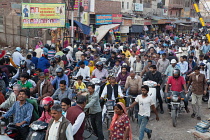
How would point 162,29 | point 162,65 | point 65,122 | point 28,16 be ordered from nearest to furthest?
1. point 65,122
2. point 162,65
3. point 28,16
4. point 162,29

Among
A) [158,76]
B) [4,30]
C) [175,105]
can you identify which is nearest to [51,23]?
[4,30]

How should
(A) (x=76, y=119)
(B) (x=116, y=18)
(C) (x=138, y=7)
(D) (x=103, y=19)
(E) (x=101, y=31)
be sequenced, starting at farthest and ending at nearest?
1. (C) (x=138, y=7)
2. (B) (x=116, y=18)
3. (D) (x=103, y=19)
4. (E) (x=101, y=31)
5. (A) (x=76, y=119)

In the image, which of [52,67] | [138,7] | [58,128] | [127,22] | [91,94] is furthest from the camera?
[138,7]

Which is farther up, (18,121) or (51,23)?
(51,23)

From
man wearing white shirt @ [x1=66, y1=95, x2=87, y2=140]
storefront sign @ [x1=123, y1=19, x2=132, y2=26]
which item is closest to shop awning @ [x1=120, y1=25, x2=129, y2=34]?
storefront sign @ [x1=123, y1=19, x2=132, y2=26]

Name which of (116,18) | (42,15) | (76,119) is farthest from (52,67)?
(116,18)

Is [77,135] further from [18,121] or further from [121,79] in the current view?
[121,79]

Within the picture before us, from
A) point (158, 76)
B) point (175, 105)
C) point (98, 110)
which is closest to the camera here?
point (98, 110)

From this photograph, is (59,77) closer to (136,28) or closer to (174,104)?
(174,104)

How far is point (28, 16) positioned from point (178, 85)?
10.3 m

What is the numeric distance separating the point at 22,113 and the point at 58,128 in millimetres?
1703

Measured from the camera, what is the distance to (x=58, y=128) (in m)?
4.76

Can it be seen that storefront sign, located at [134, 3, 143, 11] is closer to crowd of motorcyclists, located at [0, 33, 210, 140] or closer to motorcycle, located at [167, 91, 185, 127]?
crowd of motorcyclists, located at [0, 33, 210, 140]

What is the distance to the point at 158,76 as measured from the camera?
999 centimetres
